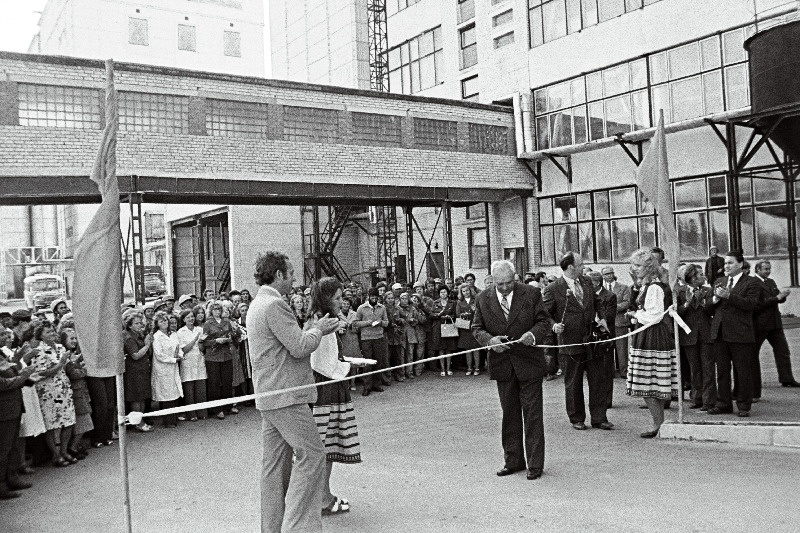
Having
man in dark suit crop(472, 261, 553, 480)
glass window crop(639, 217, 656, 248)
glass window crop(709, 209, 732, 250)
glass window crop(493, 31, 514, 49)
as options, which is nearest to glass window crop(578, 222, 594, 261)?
glass window crop(639, 217, 656, 248)

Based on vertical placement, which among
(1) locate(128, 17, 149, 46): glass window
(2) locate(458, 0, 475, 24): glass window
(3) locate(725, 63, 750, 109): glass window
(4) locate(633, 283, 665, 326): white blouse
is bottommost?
(4) locate(633, 283, 665, 326): white blouse

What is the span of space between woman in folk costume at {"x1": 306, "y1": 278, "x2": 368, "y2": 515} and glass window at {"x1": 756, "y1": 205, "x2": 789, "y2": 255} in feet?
54.7

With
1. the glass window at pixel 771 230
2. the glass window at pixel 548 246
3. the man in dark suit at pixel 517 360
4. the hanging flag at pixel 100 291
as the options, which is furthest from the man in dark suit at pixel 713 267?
the hanging flag at pixel 100 291

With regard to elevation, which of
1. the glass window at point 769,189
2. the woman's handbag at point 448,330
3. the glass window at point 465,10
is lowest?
the woman's handbag at point 448,330

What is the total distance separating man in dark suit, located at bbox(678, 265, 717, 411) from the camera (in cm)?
930

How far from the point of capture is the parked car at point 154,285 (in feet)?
124

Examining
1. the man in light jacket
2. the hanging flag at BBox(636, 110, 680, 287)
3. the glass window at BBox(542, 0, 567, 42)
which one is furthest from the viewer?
the glass window at BBox(542, 0, 567, 42)

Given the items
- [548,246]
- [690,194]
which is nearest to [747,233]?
[690,194]

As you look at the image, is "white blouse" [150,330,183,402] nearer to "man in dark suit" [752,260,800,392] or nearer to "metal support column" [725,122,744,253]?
"man in dark suit" [752,260,800,392]

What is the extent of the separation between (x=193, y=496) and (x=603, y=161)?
769 inches

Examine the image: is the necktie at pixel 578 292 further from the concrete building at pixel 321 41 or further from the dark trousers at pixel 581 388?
the concrete building at pixel 321 41

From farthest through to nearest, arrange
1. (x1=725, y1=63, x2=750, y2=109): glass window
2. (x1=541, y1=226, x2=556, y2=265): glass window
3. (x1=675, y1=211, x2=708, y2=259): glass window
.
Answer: (x1=541, y1=226, x2=556, y2=265): glass window → (x1=675, y1=211, x2=708, y2=259): glass window → (x1=725, y1=63, x2=750, y2=109): glass window

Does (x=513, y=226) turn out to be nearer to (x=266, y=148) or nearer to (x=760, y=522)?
(x=266, y=148)

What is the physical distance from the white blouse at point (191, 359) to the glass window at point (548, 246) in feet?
54.4
